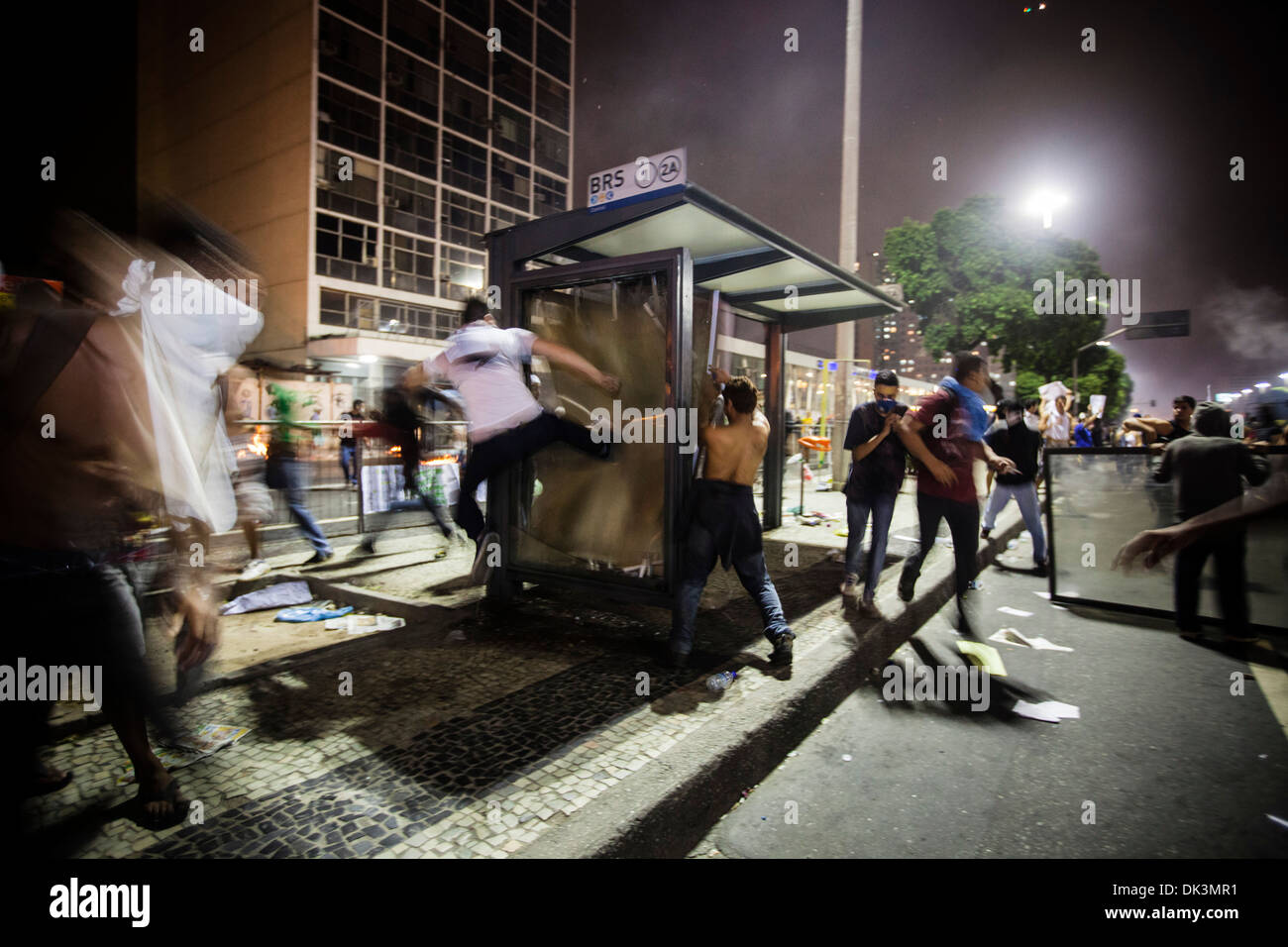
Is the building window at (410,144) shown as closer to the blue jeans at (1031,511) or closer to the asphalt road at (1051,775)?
the blue jeans at (1031,511)

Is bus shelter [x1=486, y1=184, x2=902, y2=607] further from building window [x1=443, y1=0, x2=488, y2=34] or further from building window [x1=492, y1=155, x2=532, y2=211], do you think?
building window [x1=443, y1=0, x2=488, y2=34]

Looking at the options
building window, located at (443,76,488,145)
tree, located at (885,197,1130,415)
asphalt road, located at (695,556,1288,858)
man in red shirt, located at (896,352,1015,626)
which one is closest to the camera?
asphalt road, located at (695,556,1288,858)

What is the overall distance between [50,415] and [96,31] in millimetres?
11555

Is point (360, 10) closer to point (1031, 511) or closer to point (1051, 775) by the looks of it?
point (1031, 511)

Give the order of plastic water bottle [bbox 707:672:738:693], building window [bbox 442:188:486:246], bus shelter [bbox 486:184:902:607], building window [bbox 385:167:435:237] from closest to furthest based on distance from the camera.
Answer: plastic water bottle [bbox 707:672:738:693]
bus shelter [bbox 486:184:902:607]
building window [bbox 385:167:435:237]
building window [bbox 442:188:486:246]

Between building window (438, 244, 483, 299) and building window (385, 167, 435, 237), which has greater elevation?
building window (385, 167, 435, 237)

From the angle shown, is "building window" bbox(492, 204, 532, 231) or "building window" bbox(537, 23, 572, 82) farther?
"building window" bbox(537, 23, 572, 82)

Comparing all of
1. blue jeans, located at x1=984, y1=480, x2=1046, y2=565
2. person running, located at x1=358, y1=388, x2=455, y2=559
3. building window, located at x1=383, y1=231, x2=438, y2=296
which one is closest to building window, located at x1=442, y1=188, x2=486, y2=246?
building window, located at x1=383, y1=231, x2=438, y2=296

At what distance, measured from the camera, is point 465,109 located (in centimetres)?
4209

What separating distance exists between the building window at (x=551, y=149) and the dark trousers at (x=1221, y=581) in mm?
51349

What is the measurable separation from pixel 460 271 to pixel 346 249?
7704 millimetres

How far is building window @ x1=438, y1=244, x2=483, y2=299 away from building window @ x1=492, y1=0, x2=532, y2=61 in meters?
16.9

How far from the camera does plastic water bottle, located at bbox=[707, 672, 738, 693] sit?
3.34 m
